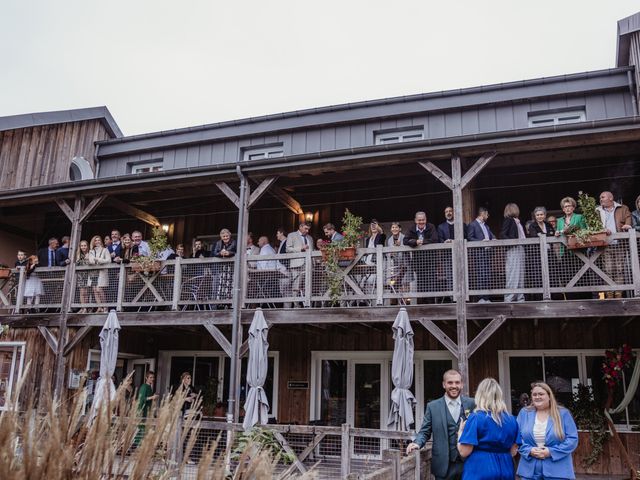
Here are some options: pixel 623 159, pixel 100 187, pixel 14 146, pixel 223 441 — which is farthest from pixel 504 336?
pixel 14 146

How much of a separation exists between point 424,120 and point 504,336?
17.5ft

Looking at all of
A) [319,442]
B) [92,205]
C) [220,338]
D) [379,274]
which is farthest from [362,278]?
[92,205]

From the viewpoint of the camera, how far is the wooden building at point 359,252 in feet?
34.1

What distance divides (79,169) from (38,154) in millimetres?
1170

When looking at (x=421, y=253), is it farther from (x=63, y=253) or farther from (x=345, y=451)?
(x=63, y=253)

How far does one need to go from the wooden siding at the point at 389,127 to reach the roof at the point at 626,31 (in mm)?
1070

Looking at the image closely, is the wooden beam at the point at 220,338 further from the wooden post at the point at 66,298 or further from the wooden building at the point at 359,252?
the wooden post at the point at 66,298

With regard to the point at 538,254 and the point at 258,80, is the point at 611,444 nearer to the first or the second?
the point at 538,254

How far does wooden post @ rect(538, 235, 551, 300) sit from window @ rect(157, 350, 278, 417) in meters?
7.10

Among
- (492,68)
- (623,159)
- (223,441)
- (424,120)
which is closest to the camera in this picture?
(223,441)

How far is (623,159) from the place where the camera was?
12.1 m

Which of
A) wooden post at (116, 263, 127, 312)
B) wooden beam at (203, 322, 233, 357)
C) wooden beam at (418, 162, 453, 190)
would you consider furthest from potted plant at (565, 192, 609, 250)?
wooden post at (116, 263, 127, 312)

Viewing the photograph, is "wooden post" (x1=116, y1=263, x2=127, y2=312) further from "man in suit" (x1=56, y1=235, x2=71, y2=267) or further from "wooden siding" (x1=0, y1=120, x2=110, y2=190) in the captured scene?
"wooden siding" (x1=0, y1=120, x2=110, y2=190)

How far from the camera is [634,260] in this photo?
371 inches
